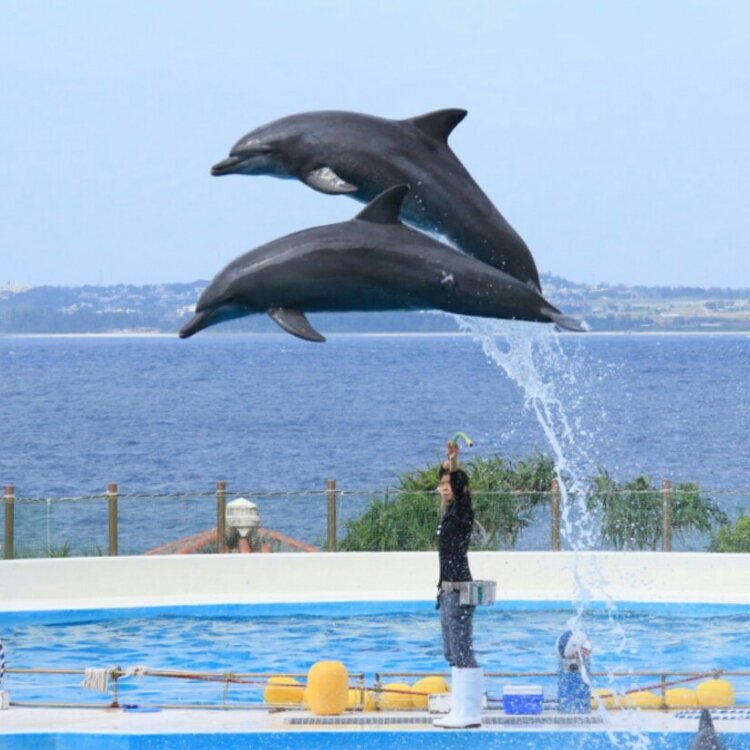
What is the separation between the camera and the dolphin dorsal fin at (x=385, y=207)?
7719 millimetres

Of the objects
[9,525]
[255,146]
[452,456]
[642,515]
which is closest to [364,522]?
[642,515]

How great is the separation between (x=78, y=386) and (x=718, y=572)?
98969 mm

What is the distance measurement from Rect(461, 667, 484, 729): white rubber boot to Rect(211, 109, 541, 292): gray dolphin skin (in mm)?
3023

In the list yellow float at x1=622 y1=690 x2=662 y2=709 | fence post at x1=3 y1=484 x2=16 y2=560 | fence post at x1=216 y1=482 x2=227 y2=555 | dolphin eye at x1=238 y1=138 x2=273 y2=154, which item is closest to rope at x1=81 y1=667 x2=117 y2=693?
yellow float at x1=622 y1=690 x2=662 y2=709

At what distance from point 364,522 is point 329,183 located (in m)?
9.59

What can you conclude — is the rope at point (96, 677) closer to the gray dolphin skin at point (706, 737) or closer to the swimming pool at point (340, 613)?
the swimming pool at point (340, 613)

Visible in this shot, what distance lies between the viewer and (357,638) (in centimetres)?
1499

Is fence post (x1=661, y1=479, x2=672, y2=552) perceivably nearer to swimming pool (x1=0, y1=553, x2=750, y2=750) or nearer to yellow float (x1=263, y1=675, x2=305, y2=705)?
swimming pool (x1=0, y1=553, x2=750, y2=750)

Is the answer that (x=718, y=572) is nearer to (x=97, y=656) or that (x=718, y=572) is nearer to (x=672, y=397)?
(x=97, y=656)

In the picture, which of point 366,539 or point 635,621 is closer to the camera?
point 635,621

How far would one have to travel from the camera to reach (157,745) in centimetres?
1001

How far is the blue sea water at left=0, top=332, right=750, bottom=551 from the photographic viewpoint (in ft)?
176

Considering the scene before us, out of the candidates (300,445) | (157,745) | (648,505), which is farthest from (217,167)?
(300,445)

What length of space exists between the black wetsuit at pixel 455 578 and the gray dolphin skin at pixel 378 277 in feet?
8.34
